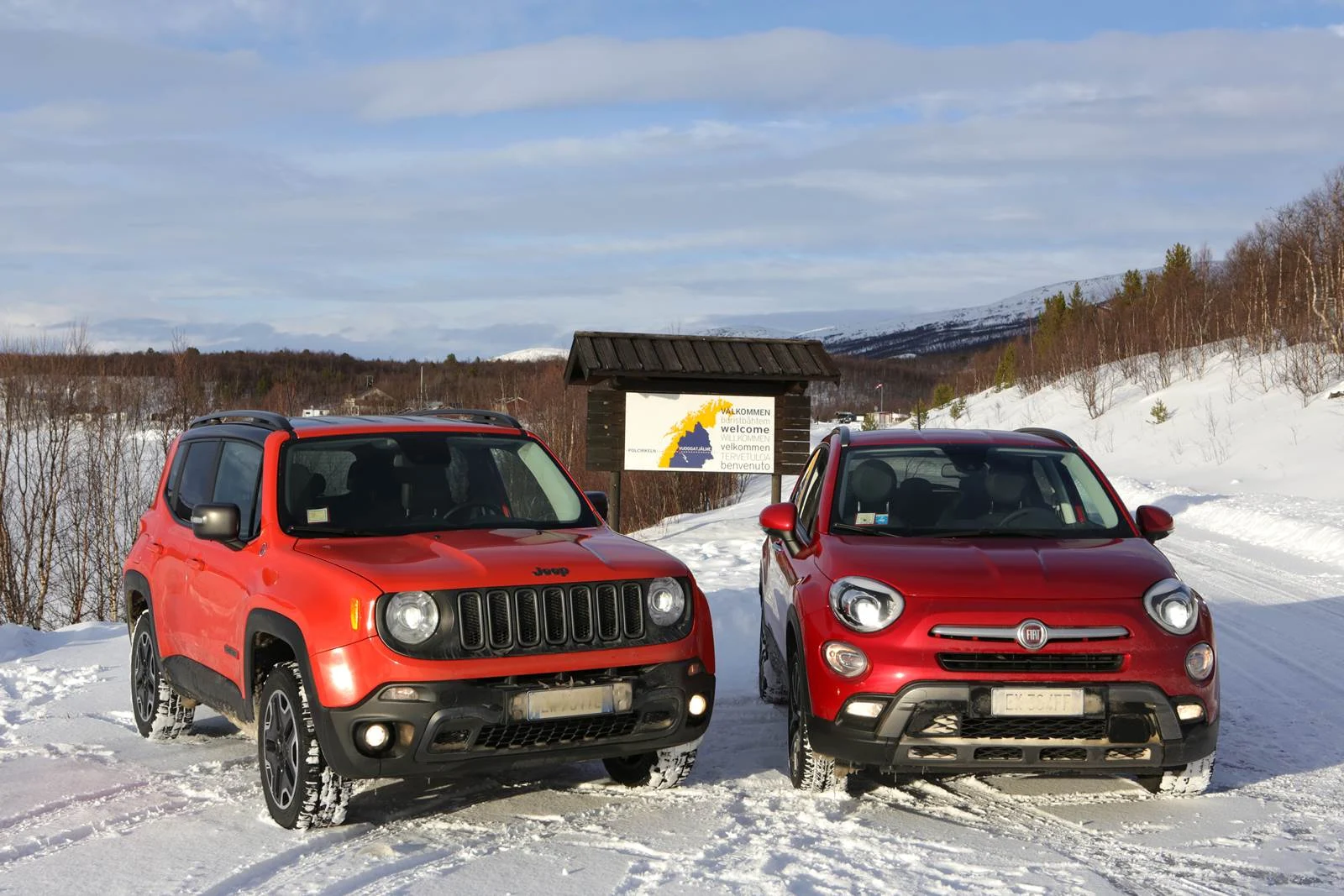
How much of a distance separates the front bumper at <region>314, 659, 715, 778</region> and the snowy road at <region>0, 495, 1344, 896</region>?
1.12 feet

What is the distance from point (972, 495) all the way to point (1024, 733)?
6.00 feet

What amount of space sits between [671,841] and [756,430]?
11860 millimetres

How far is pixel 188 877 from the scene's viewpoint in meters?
4.93

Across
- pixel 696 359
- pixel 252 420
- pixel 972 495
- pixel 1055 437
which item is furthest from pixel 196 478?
pixel 696 359

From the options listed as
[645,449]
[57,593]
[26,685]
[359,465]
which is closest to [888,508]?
[359,465]

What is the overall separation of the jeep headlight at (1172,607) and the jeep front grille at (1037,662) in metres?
0.29

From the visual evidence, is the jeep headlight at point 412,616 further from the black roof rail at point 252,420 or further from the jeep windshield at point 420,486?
the black roof rail at point 252,420

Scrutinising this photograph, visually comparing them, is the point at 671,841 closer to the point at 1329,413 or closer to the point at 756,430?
the point at 756,430

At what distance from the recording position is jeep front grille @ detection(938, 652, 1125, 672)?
5539mm

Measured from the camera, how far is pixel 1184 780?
5.93m

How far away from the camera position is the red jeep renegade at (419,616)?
529cm

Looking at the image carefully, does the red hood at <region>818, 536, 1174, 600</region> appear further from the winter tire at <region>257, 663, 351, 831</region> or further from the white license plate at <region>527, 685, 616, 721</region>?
the winter tire at <region>257, 663, 351, 831</region>

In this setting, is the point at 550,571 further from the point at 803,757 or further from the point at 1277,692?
the point at 1277,692

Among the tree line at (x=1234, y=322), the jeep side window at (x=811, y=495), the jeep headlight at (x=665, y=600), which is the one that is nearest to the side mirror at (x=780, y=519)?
the jeep side window at (x=811, y=495)
